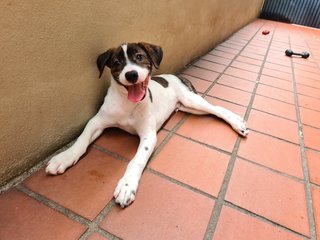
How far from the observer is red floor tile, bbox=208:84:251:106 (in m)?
2.33

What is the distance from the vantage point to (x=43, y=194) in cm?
122

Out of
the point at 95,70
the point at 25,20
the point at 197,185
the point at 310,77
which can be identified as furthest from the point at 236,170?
the point at 310,77

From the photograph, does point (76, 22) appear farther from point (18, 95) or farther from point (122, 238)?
point (122, 238)

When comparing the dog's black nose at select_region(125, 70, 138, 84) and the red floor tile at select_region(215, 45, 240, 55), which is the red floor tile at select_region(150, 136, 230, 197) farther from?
the red floor tile at select_region(215, 45, 240, 55)

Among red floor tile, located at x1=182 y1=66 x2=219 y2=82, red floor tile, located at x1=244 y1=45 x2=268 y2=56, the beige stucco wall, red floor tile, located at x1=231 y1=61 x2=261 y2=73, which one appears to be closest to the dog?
the beige stucco wall

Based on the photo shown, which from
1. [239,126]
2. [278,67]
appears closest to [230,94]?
[239,126]

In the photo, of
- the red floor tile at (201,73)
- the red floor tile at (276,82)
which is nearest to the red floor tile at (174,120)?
the red floor tile at (201,73)

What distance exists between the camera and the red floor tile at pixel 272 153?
5.17 feet

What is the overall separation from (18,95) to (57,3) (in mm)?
457

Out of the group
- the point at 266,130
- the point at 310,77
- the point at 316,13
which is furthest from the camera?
the point at 316,13

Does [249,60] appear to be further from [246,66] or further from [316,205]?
[316,205]

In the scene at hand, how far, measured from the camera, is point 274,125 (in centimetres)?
201

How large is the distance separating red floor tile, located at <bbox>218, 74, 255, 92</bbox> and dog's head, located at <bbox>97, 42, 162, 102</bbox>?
1368 mm

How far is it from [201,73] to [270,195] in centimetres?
174
